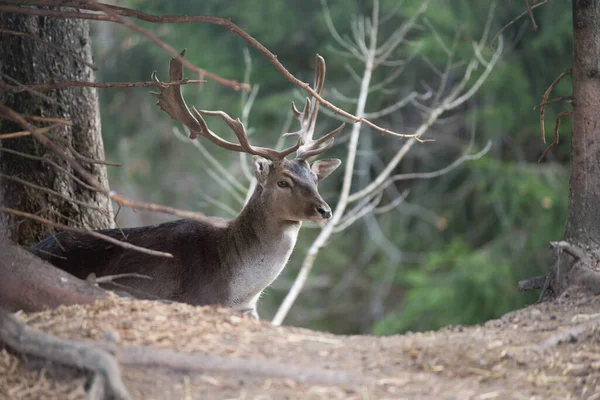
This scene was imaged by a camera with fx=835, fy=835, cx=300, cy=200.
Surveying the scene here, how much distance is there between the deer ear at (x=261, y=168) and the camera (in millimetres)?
6855

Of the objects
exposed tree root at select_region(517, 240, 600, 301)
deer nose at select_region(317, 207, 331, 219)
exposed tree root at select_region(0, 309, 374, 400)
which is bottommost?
exposed tree root at select_region(517, 240, 600, 301)

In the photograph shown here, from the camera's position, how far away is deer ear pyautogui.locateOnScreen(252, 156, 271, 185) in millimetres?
6855

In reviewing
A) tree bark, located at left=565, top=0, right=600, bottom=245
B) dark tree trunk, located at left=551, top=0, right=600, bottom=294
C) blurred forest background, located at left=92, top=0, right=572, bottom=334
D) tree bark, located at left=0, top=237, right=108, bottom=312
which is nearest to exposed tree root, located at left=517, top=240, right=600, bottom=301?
dark tree trunk, located at left=551, top=0, right=600, bottom=294

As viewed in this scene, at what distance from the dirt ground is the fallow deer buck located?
1.65m

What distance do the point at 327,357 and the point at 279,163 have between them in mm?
3037

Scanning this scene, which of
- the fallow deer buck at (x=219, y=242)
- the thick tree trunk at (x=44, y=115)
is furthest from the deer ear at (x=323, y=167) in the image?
the thick tree trunk at (x=44, y=115)

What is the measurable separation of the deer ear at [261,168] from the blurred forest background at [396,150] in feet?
15.1

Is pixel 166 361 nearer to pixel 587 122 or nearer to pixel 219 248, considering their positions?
pixel 219 248

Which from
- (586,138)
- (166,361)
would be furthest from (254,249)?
(166,361)

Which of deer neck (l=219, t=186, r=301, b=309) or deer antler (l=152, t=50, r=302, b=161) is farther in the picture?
deer neck (l=219, t=186, r=301, b=309)

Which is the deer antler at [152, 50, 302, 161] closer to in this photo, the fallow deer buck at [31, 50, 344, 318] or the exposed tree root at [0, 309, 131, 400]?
the fallow deer buck at [31, 50, 344, 318]

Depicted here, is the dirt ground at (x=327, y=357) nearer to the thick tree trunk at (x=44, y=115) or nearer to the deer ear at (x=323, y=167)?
the thick tree trunk at (x=44, y=115)

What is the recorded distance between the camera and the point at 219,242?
21.8 feet

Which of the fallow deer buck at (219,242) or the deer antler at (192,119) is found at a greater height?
the deer antler at (192,119)
